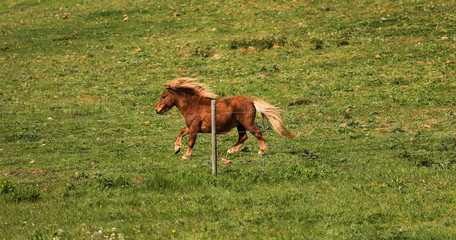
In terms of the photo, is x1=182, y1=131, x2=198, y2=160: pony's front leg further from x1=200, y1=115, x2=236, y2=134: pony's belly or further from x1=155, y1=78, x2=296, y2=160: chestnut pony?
x1=200, y1=115, x2=236, y2=134: pony's belly

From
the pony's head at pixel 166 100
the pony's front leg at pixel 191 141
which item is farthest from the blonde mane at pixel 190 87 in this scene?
the pony's front leg at pixel 191 141

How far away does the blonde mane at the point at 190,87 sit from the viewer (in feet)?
46.4

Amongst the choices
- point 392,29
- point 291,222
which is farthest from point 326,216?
point 392,29

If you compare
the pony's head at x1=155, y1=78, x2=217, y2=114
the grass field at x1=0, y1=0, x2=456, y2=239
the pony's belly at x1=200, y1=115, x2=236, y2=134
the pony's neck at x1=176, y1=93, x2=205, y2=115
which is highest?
the pony's head at x1=155, y1=78, x2=217, y2=114

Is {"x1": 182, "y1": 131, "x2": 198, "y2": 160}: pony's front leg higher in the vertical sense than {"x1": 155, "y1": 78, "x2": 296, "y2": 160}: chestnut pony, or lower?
lower

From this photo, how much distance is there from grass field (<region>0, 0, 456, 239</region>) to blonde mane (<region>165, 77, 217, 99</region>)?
194 cm

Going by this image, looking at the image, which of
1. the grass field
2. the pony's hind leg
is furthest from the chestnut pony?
the grass field

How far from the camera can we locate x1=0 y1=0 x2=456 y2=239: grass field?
34.2 feet

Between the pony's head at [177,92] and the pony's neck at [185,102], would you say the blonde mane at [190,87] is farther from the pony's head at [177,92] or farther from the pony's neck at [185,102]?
the pony's neck at [185,102]

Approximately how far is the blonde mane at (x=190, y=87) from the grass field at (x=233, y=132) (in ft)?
6.36

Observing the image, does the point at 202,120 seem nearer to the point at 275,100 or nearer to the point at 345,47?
the point at 275,100

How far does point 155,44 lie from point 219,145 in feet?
56.3

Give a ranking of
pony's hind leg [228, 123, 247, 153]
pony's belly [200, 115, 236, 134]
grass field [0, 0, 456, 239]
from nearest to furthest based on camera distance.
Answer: grass field [0, 0, 456, 239], pony's belly [200, 115, 236, 134], pony's hind leg [228, 123, 247, 153]

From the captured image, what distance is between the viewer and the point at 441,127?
17.8m
